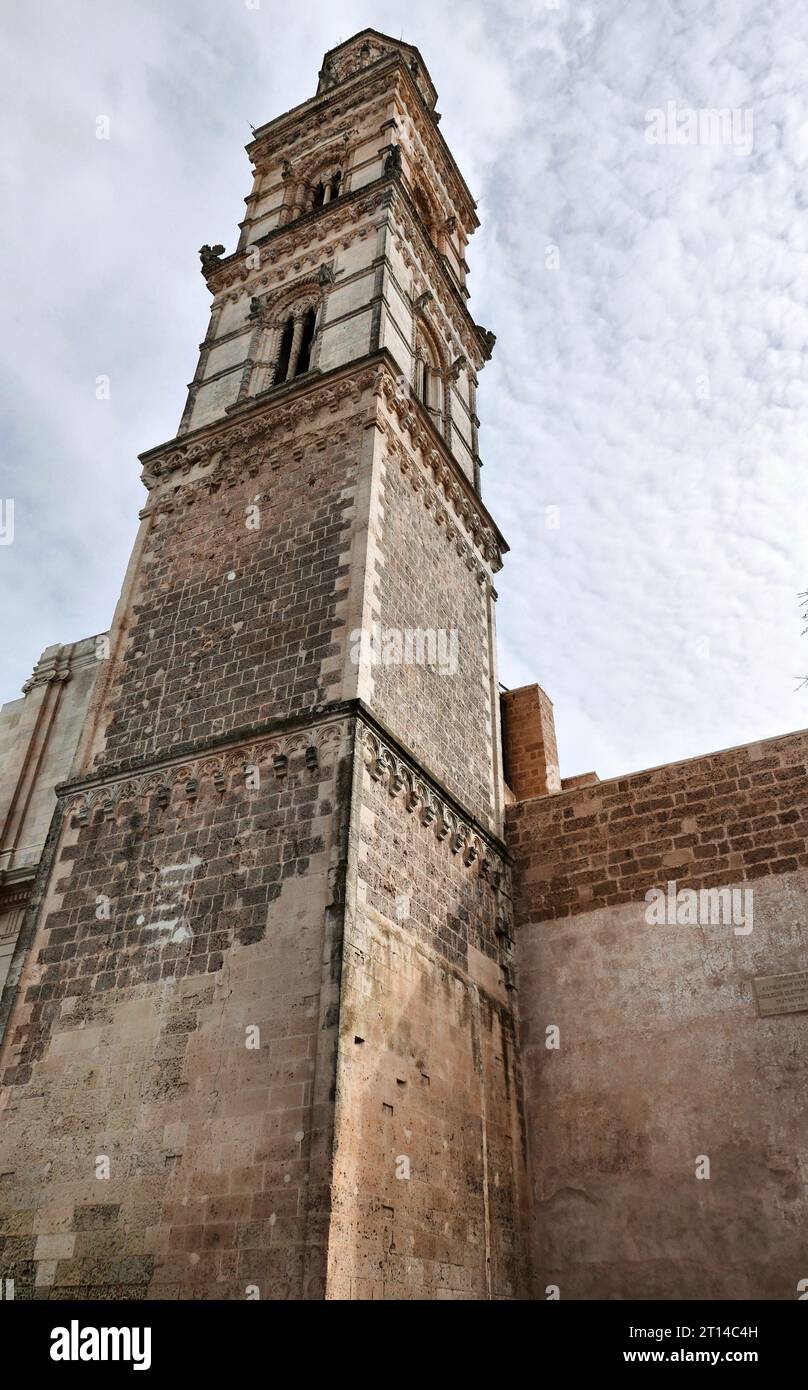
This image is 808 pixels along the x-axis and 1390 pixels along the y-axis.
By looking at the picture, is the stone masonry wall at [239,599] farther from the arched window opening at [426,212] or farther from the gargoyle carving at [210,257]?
the arched window opening at [426,212]

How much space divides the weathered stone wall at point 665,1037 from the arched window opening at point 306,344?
759 centimetres

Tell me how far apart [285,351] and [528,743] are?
7.13m

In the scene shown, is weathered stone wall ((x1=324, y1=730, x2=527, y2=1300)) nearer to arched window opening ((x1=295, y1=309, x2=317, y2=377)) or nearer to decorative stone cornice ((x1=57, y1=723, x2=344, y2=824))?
decorative stone cornice ((x1=57, y1=723, x2=344, y2=824))

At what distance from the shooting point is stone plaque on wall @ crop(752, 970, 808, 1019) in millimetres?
9211

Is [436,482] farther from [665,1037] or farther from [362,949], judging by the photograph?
[665,1037]

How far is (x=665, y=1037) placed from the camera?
9695mm

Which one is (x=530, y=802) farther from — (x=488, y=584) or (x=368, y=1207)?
(x=368, y=1207)

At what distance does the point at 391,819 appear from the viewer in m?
9.16

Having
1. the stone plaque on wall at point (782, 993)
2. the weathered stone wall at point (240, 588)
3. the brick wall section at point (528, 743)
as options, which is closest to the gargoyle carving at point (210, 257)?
the weathered stone wall at point (240, 588)

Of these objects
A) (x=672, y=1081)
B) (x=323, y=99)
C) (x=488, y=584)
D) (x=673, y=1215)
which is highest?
(x=323, y=99)

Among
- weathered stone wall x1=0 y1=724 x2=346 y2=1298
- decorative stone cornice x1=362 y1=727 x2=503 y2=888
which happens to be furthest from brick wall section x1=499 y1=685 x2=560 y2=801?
weathered stone wall x1=0 y1=724 x2=346 y2=1298

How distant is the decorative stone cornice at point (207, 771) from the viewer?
29.6 ft
